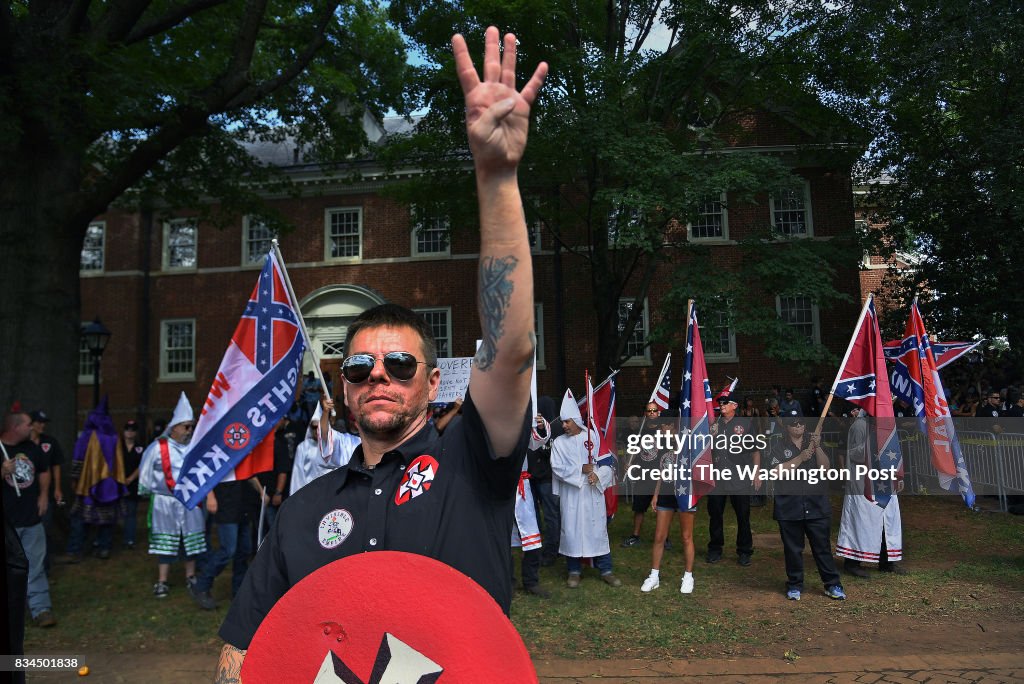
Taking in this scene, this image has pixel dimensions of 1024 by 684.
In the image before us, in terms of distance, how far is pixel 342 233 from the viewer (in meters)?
27.7

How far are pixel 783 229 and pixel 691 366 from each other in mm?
16559

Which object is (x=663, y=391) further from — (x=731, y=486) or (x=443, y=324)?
(x=443, y=324)

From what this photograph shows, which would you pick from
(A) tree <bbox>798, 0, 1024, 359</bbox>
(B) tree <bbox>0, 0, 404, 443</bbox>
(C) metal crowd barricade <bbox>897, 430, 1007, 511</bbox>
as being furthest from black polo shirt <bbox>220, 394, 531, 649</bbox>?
(A) tree <bbox>798, 0, 1024, 359</bbox>

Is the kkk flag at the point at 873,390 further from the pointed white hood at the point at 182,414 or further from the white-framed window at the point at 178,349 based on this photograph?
the white-framed window at the point at 178,349

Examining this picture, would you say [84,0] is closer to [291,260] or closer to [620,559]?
[620,559]

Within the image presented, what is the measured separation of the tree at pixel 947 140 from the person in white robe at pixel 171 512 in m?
14.6

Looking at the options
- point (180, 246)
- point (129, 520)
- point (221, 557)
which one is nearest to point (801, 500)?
point (221, 557)

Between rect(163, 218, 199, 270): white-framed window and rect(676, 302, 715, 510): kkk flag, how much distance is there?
23.3m

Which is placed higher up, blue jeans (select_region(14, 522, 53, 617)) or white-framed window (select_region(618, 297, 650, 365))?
white-framed window (select_region(618, 297, 650, 365))

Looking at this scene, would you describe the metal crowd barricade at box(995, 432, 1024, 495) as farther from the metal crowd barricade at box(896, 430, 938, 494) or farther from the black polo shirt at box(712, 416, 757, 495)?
the black polo shirt at box(712, 416, 757, 495)

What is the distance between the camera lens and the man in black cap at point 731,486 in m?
10.7

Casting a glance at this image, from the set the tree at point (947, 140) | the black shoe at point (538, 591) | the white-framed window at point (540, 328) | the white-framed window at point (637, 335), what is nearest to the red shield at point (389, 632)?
the black shoe at point (538, 591)

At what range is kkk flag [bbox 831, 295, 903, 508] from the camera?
9484 millimetres

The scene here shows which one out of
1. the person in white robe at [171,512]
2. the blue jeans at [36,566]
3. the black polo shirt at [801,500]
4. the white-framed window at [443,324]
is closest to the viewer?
the blue jeans at [36,566]
